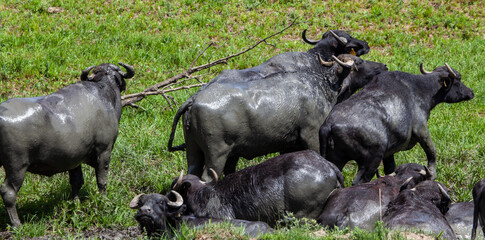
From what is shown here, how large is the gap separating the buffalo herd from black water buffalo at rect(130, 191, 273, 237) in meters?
0.01

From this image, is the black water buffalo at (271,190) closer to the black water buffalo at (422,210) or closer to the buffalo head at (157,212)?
the buffalo head at (157,212)

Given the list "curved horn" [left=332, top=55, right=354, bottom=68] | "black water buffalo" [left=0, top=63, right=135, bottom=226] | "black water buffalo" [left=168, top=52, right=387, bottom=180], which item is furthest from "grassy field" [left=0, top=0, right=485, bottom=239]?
"curved horn" [left=332, top=55, right=354, bottom=68]

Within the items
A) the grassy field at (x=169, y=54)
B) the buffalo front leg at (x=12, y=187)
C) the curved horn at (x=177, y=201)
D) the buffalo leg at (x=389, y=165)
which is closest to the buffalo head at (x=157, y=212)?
the curved horn at (x=177, y=201)

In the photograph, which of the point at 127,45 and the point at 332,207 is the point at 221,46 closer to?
the point at 127,45

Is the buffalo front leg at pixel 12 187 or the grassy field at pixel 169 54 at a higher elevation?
the buffalo front leg at pixel 12 187

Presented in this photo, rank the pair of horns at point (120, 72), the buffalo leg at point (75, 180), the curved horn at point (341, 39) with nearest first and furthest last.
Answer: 1. the buffalo leg at point (75, 180)
2. the pair of horns at point (120, 72)
3. the curved horn at point (341, 39)

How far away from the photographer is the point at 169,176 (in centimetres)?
1081

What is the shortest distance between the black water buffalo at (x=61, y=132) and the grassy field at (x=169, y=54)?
55 cm

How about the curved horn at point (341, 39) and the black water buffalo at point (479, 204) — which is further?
the curved horn at point (341, 39)

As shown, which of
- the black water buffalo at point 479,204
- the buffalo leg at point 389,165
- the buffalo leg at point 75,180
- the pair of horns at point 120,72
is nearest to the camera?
the black water buffalo at point 479,204

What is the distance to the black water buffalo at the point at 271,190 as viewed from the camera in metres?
8.60

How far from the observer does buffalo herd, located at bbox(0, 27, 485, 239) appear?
8.33 metres

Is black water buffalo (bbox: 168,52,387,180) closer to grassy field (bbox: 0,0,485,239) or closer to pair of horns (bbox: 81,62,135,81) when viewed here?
pair of horns (bbox: 81,62,135,81)

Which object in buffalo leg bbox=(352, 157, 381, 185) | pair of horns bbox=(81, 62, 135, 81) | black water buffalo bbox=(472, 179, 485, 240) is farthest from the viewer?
pair of horns bbox=(81, 62, 135, 81)
